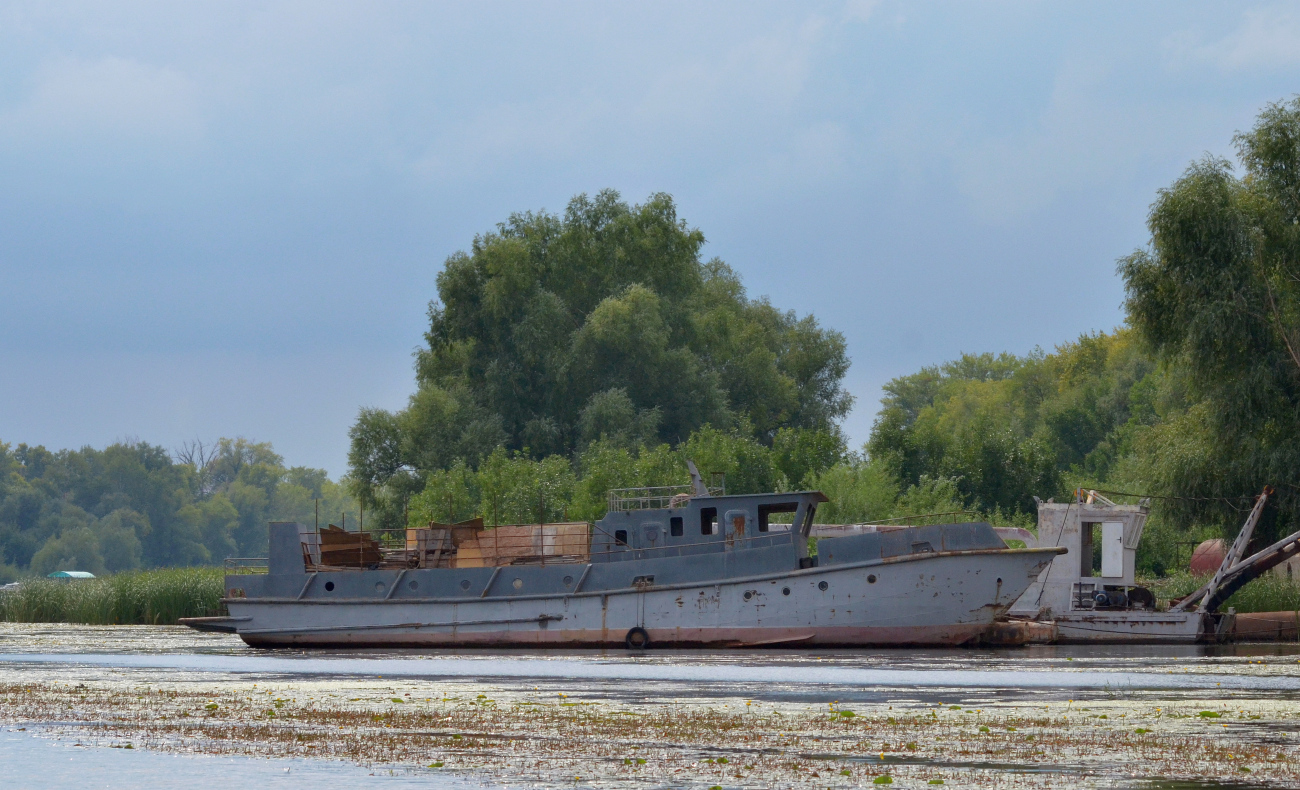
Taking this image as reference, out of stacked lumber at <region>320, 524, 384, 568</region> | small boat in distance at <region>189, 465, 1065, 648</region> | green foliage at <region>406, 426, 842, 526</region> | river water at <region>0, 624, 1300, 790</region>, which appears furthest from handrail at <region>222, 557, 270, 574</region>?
green foliage at <region>406, 426, 842, 526</region>

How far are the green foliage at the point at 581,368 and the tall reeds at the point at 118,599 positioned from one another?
1652 centimetres

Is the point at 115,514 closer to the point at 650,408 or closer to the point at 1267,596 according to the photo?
the point at 650,408

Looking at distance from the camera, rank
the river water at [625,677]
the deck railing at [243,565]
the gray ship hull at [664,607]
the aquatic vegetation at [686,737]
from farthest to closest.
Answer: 1. the deck railing at [243,565]
2. the gray ship hull at [664,607]
3. the river water at [625,677]
4. the aquatic vegetation at [686,737]

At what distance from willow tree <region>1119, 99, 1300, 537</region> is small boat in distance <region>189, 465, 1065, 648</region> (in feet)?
25.8

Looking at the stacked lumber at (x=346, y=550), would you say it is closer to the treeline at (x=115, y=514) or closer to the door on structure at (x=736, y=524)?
the door on structure at (x=736, y=524)

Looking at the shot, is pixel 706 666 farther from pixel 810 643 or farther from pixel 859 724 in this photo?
pixel 859 724

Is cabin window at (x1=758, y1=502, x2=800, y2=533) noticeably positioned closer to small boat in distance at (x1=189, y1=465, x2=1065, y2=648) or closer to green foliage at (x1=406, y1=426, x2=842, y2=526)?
small boat in distance at (x1=189, y1=465, x2=1065, y2=648)

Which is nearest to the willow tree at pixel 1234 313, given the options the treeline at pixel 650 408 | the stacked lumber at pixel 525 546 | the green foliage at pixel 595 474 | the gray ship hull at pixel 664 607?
the treeline at pixel 650 408

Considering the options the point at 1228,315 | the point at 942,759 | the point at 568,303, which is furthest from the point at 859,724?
the point at 568,303

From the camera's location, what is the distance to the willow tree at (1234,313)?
40844mm

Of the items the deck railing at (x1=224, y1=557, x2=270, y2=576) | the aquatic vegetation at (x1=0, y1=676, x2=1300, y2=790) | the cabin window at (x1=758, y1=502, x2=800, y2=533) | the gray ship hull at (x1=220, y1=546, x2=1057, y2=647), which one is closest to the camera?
the aquatic vegetation at (x1=0, y1=676, x2=1300, y2=790)

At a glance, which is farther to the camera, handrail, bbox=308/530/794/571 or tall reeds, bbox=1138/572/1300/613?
tall reeds, bbox=1138/572/1300/613

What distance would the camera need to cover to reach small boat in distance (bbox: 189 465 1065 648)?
36.8 metres

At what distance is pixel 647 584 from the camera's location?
1528 inches
